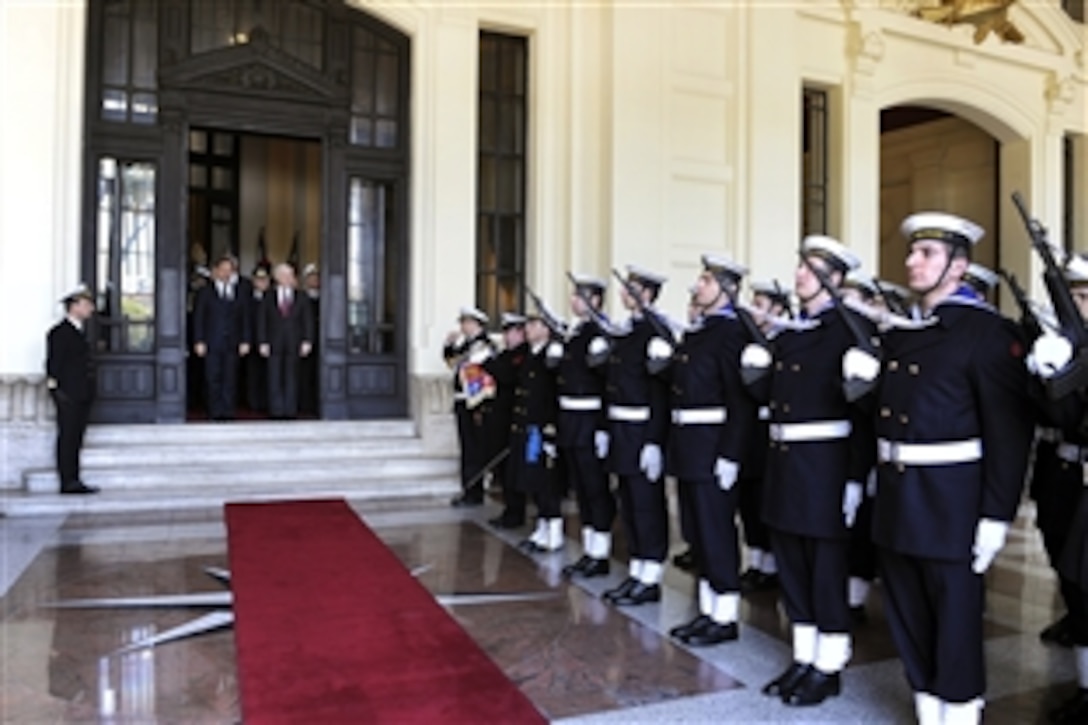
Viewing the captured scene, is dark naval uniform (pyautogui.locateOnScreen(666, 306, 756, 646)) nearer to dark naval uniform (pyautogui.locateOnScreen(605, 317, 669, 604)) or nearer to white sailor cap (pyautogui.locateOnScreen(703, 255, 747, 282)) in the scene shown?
white sailor cap (pyautogui.locateOnScreen(703, 255, 747, 282))

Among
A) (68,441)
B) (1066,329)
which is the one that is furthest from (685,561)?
(68,441)

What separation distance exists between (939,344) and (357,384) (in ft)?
22.9

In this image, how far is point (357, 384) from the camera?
29.7 ft

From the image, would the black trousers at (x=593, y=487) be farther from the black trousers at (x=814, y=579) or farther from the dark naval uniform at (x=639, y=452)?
the black trousers at (x=814, y=579)

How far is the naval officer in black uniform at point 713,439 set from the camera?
3.96 m

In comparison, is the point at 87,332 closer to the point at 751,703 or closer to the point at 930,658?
the point at 751,703

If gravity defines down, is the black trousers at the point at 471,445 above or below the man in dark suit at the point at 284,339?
below

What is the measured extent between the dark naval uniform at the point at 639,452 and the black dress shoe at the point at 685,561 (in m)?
0.78

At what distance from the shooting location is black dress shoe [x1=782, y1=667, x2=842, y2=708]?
10.8ft

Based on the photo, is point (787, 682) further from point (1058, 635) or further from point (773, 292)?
point (773, 292)

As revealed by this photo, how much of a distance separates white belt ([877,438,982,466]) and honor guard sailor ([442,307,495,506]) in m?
4.63

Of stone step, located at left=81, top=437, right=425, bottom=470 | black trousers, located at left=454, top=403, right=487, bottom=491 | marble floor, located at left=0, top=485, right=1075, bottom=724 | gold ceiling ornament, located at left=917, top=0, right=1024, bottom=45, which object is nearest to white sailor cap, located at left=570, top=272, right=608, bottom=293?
marble floor, located at left=0, top=485, right=1075, bottom=724

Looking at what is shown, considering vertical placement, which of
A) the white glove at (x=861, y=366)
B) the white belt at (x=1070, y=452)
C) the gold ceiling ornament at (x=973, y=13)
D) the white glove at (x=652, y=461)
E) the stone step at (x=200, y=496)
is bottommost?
the stone step at (x=200, y=496)

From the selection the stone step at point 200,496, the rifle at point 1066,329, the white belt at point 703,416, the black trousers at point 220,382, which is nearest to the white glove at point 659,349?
the white belt at point 703,416
